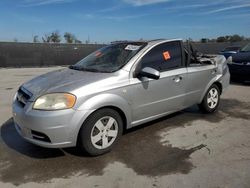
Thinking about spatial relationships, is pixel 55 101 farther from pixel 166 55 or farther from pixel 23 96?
pixel 166 55

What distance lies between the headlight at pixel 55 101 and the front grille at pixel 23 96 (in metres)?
0.28

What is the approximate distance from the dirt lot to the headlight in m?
0.77

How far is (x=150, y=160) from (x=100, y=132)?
772 mm

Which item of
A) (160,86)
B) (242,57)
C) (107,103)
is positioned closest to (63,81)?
(107,103)

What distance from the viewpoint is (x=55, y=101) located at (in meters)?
3.88

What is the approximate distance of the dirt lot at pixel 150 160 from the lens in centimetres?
353

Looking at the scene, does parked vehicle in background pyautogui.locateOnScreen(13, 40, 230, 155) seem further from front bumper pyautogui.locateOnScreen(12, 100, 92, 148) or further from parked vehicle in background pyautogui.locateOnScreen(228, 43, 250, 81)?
parked vehicle in background pyautogui.locateOnScreen(228, 43, 250, 81)

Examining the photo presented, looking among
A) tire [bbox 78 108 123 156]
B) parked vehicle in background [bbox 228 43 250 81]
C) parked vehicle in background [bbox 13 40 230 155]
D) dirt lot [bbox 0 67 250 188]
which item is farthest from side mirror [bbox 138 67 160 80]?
parked vehicle in background [bbox 228 43 250 81]

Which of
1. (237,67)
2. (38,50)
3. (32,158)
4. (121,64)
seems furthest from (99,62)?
(38,50)

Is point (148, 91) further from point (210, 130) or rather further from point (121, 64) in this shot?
point (210, 130)

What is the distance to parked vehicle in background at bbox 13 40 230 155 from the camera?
12.7 feet

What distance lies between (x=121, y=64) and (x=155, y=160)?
1.52 meters

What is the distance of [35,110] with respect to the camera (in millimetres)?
3881

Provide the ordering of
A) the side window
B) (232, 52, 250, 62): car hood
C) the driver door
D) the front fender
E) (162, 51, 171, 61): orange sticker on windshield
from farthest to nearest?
(232, 52, 250, 62): car hood → (162, 51, 171, 61): orange sticker on windshield → the side window → the driver door → the front fender
